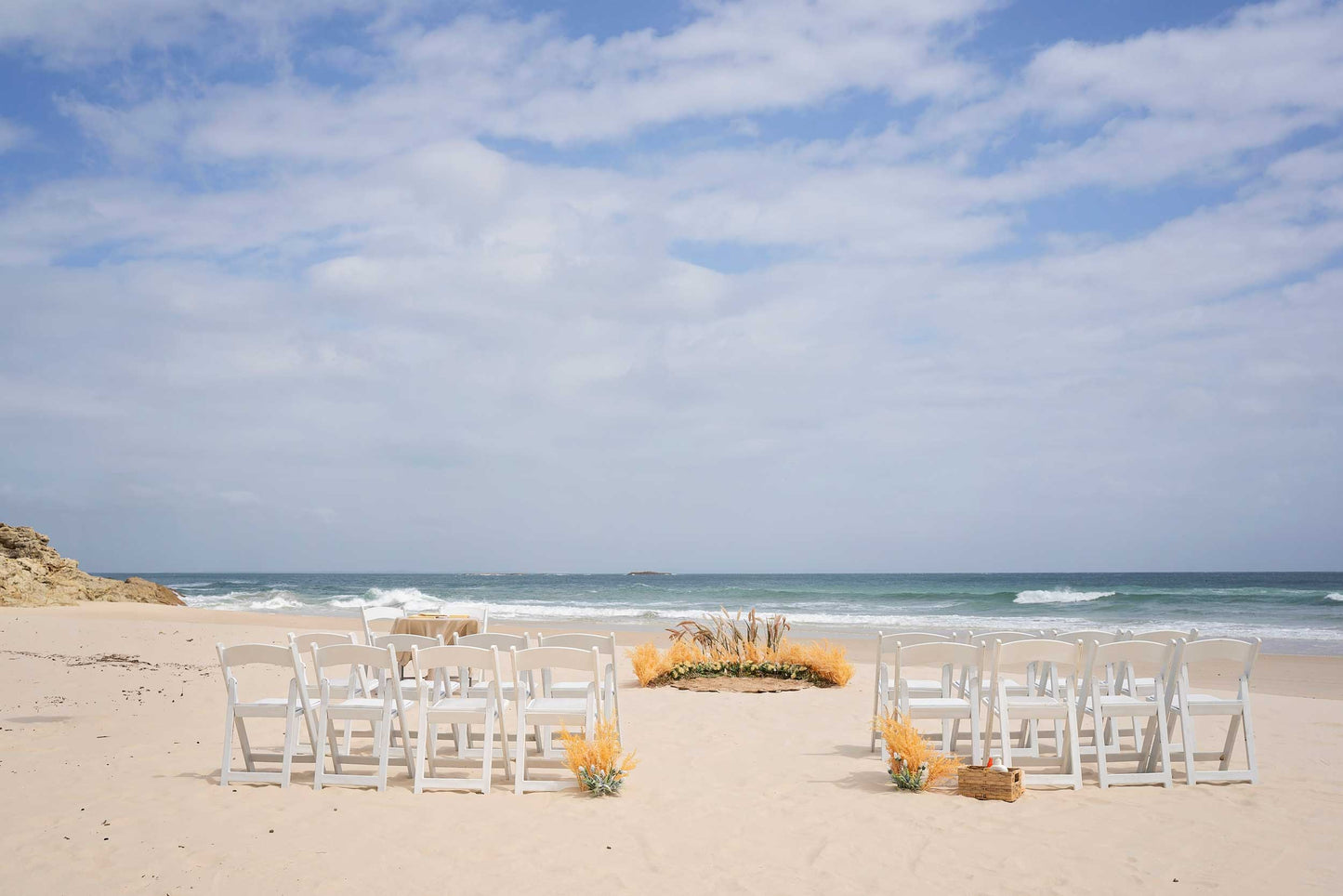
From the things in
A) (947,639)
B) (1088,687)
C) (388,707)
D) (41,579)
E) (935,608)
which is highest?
(947,639)

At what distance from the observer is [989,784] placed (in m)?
6.05

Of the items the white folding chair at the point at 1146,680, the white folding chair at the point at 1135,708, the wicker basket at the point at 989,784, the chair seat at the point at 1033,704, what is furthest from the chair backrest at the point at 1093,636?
the wicker basket at the point at 989,784

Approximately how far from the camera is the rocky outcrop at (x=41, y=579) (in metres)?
25.0

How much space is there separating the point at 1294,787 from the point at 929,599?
3555cm

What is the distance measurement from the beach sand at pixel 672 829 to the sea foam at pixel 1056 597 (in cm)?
3498

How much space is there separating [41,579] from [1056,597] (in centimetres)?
4027

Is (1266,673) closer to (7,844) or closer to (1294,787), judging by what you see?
(1294,787)

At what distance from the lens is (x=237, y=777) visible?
644 centimetres

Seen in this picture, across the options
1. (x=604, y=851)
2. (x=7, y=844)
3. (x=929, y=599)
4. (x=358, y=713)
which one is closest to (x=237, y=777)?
(x=358, y=713)

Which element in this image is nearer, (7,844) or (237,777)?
(7,844)

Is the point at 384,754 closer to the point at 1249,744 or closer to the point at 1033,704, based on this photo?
the point at 1033,704

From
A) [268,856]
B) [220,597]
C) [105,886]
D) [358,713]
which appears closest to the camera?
[105,886]

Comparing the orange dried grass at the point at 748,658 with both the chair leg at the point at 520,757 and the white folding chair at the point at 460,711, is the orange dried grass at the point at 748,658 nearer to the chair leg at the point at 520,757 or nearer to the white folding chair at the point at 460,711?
the white folding chair at the point at 460,711

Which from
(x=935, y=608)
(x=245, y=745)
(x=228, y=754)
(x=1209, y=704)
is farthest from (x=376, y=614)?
(x=935, y=608)
